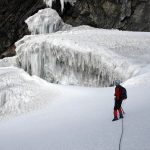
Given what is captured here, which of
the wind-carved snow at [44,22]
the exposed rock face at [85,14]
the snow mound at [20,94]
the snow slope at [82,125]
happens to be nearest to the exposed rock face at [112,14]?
the exposed rock face at [85,14]

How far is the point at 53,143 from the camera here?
11500mm

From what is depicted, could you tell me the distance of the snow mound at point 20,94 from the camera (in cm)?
1936

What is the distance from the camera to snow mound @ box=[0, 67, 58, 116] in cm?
1936

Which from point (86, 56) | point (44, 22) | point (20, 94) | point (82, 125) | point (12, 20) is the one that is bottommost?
point (20, 94)

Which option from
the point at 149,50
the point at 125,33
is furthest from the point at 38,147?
the point at 125,33

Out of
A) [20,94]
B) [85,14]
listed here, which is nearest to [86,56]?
[20,94]

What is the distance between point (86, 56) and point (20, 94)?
5.19 m

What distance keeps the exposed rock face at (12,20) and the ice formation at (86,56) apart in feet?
39.0

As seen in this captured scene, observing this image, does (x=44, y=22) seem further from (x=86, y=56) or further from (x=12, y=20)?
(x=86, y=56)

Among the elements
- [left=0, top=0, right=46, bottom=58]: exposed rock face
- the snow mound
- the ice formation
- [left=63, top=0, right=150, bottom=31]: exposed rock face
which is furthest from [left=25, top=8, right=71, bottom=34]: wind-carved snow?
the snow mound

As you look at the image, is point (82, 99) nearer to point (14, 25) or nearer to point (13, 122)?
point (13, 122)

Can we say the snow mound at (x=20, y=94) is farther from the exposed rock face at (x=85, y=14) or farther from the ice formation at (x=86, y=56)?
the exposed rock face at (x=85, y=14)

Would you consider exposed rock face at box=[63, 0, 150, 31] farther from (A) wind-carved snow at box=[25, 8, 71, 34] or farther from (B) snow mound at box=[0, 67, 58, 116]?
(B) snow mound at box=[0, 67, 58, 116]

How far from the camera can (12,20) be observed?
39562 mm
